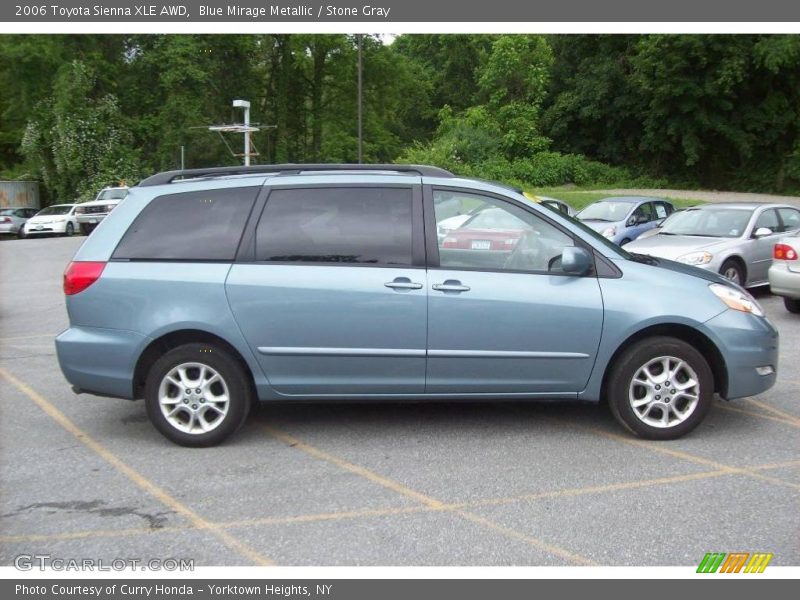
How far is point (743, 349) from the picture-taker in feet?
17.4

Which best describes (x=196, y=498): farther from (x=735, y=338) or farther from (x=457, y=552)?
(x=735, y=338)

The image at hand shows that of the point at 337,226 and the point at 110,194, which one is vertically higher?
the point at 337,226

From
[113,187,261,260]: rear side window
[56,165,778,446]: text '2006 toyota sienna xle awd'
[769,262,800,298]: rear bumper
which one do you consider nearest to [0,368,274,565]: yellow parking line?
[56,165,778,446]: text '2006 toyota sienna xle awd'

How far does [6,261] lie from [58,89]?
22.9 metres

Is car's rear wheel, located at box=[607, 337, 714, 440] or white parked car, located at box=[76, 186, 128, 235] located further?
white parked car, located at box=[76, 186, 128, 235]

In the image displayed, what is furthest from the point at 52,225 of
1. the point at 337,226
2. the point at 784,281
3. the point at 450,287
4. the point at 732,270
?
the point at 450,287

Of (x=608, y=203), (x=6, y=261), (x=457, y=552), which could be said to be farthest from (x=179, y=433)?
(x=6, y=261)

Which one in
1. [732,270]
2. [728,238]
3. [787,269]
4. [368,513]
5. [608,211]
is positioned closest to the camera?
[368,513]

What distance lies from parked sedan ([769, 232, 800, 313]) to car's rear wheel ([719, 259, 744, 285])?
1.06 m

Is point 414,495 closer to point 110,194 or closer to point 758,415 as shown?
point 758,415

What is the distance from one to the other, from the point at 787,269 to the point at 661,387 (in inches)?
225

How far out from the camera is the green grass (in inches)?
1307

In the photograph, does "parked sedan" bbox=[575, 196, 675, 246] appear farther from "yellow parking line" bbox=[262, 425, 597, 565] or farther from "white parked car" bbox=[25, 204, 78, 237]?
"white parked car" bbox=[25, 204, 78, 237]

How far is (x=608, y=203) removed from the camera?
696 inches
